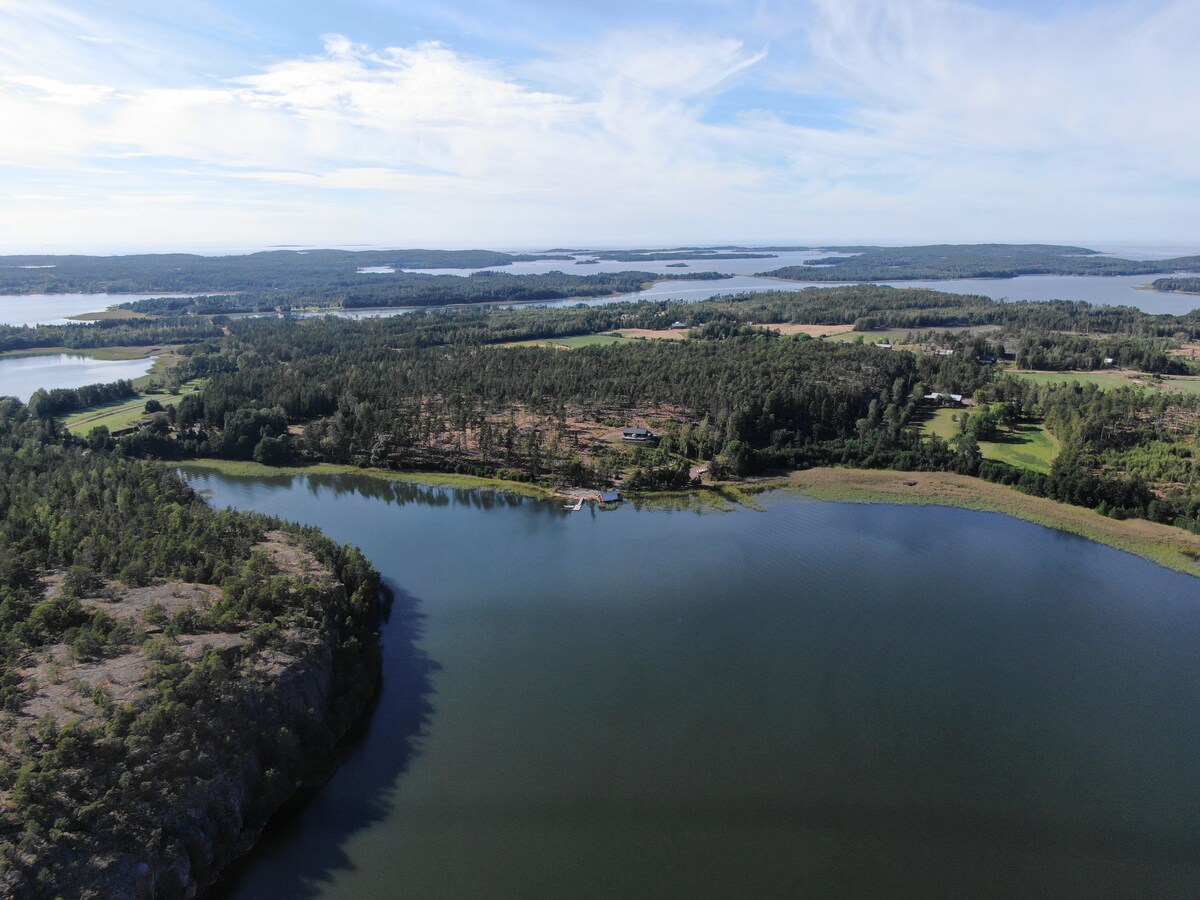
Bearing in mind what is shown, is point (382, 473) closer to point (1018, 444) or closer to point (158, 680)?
point (158, 680)

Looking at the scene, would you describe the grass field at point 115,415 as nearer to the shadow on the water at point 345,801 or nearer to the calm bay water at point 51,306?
the shadow on the water at point 345,801

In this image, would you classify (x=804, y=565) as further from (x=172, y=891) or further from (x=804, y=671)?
(x=172, y=891)

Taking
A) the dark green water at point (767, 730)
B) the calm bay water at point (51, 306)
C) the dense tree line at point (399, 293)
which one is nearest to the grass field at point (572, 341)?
the dark green water at point (767, 730)

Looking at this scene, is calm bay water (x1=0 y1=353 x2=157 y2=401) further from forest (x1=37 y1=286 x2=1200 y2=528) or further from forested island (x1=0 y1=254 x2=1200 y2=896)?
forest (x1=37 y1=286 x2=1200 y2=528)

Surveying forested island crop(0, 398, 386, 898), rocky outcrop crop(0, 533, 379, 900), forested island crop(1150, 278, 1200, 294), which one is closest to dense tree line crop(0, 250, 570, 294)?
forested island crop(0, 398, 386, 898)

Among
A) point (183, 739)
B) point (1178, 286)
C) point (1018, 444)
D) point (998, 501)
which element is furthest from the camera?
point (1178, 286)

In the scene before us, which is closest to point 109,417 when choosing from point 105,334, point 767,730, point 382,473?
point 382,473
